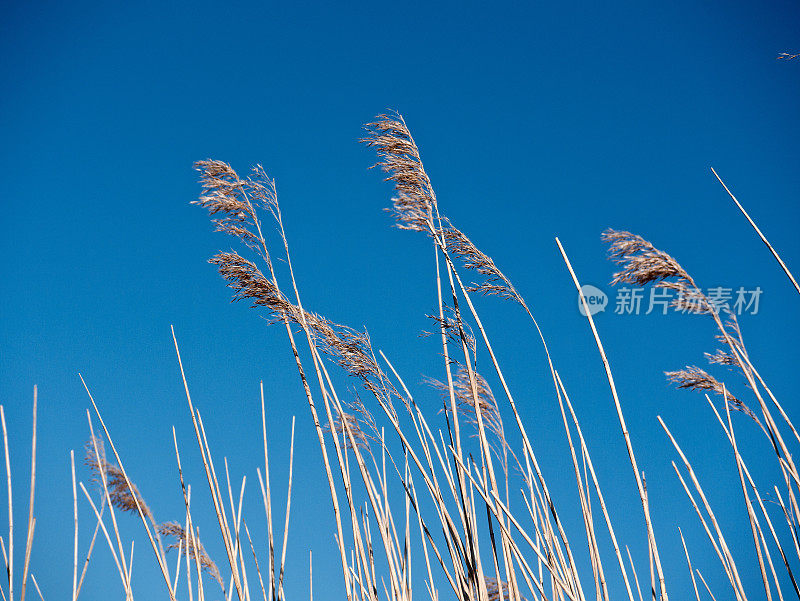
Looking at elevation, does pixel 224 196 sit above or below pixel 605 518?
above

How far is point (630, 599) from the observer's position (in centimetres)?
160

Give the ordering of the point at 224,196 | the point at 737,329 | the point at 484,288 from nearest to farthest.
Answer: the point at 484,288 → the point at 737,329 → the point at 224,196

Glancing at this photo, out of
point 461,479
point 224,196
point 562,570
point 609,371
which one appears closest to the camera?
point 609,371

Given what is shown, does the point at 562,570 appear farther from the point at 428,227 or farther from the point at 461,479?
the point at 428,227

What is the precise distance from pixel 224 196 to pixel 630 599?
6.75ft

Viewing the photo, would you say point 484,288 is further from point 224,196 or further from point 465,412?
point 224,196

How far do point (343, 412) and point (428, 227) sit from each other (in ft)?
2.54

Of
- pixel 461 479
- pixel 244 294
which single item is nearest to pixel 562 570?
pixel 461 479

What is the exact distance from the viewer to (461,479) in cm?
177

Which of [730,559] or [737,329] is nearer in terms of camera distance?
[730,559]

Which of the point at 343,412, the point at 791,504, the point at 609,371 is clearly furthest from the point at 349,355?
the point at 791,504

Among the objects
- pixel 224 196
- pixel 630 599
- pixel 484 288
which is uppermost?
pixel 224 196

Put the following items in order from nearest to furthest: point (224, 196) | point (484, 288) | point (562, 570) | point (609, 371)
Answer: point (609, 371)
point (562, 570)
point (484, 288)
point (224, 196)

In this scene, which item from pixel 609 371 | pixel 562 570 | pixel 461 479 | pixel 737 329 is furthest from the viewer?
pixel 737 329
